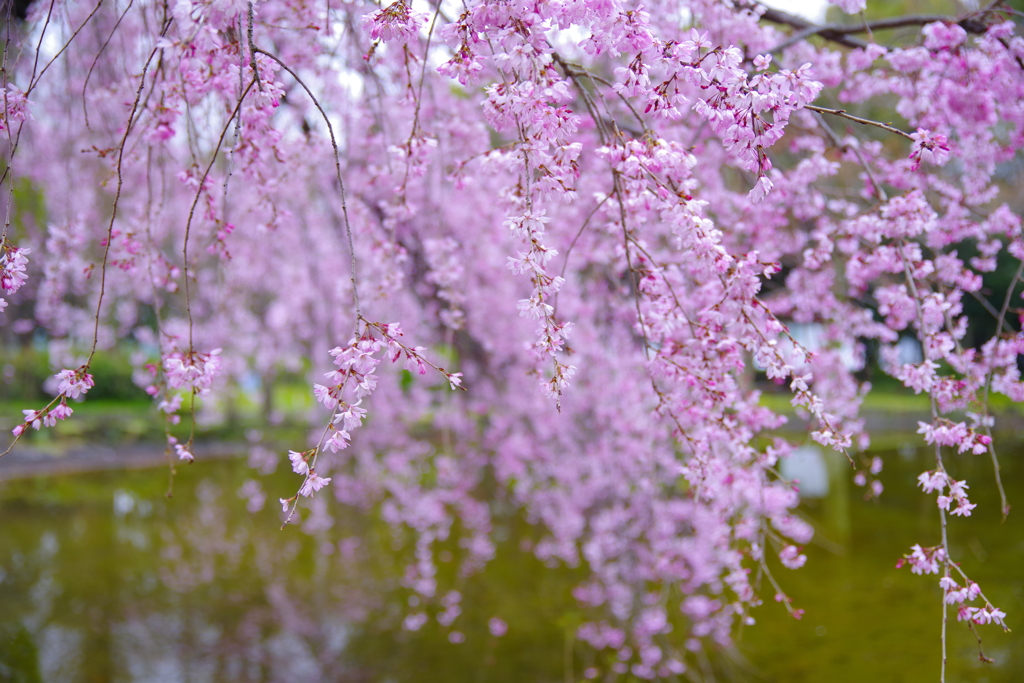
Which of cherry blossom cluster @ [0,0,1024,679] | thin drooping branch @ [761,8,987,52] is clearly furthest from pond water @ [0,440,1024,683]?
thin drooping branch @ [761,8,987,52]

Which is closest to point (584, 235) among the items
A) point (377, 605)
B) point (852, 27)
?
point (852, 27)

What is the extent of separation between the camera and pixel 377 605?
15.3 ft

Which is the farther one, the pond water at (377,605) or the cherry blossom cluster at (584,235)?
the pond water at (377,605)

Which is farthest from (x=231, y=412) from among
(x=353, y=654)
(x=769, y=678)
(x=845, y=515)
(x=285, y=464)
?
(x=769, y=678)

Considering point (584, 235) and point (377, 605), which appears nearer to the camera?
point (584, 235)

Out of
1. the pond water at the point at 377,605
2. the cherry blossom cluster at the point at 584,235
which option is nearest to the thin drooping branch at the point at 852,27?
the cherry blossom cluster at the point at 584,235

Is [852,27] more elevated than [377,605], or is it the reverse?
[852,27]

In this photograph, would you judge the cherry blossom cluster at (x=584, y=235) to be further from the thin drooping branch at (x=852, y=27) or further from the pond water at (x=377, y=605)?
the pond water at (x=377, y=605)

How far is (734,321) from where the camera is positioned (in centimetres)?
158

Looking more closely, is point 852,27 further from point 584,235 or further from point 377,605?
point 377,605

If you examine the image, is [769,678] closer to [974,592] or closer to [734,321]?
[974,592]

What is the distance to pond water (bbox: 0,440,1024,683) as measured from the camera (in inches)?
146

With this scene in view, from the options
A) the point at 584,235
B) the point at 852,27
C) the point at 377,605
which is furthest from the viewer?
the point at 377,605

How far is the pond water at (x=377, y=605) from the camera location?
12.1ft
